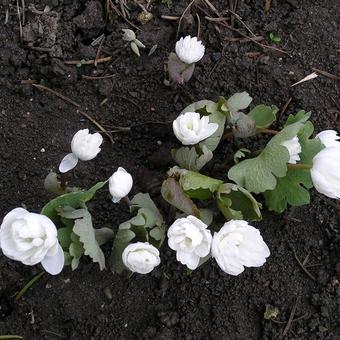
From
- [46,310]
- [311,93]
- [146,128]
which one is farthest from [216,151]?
[46,310]

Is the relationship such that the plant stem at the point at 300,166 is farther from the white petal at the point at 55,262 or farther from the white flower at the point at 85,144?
the white petal at the point at 55,262

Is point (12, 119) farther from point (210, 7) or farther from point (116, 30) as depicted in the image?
point (210, 7)

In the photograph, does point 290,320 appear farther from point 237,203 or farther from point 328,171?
point 328,171

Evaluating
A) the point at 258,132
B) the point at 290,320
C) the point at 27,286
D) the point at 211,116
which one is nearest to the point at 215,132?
the point at 211,116

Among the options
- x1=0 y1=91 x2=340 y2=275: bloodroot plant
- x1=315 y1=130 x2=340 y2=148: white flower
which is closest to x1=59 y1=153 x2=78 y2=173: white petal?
x1=0 y1=91 x2=340 y2=275: bloodroot plant

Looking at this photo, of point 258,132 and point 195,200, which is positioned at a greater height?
point 258,132

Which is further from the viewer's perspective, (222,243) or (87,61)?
(87,61)

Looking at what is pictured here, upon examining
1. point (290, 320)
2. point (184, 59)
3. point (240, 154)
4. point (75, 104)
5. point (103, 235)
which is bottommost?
point (290, 320)
